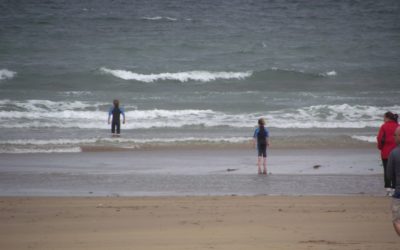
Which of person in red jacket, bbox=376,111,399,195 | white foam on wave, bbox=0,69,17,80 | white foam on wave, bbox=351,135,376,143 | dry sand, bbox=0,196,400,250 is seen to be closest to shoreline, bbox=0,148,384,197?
person in red jacket, bbox=376,111,399,195

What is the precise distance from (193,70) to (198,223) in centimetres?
2854

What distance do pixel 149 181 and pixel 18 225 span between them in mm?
4441

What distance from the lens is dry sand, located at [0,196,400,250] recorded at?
26.7ft

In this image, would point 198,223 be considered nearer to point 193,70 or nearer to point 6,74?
point 6,74

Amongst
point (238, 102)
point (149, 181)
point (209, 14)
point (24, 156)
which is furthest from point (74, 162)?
point (209, 14)

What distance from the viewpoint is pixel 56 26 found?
4659 centimetres

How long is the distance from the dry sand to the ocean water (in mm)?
8284

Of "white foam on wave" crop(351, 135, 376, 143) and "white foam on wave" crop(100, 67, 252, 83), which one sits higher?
"white foam on wave" crop(100, 67, 252, 83)

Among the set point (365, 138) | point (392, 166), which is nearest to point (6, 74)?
point (365, 138)

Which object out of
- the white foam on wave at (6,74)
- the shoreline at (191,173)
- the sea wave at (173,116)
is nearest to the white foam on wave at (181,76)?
the white foam on wave at (6,74)

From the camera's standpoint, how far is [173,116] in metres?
26.4

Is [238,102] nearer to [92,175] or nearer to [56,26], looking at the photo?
[92,175]

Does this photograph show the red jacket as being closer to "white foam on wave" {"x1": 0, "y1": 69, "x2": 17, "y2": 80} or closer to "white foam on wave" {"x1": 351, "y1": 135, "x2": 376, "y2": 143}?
"white foam on wave" {"x1": 351, "y1": 135, "x2": 376, "y2": 143}

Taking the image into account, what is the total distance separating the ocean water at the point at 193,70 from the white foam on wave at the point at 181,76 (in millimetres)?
61
